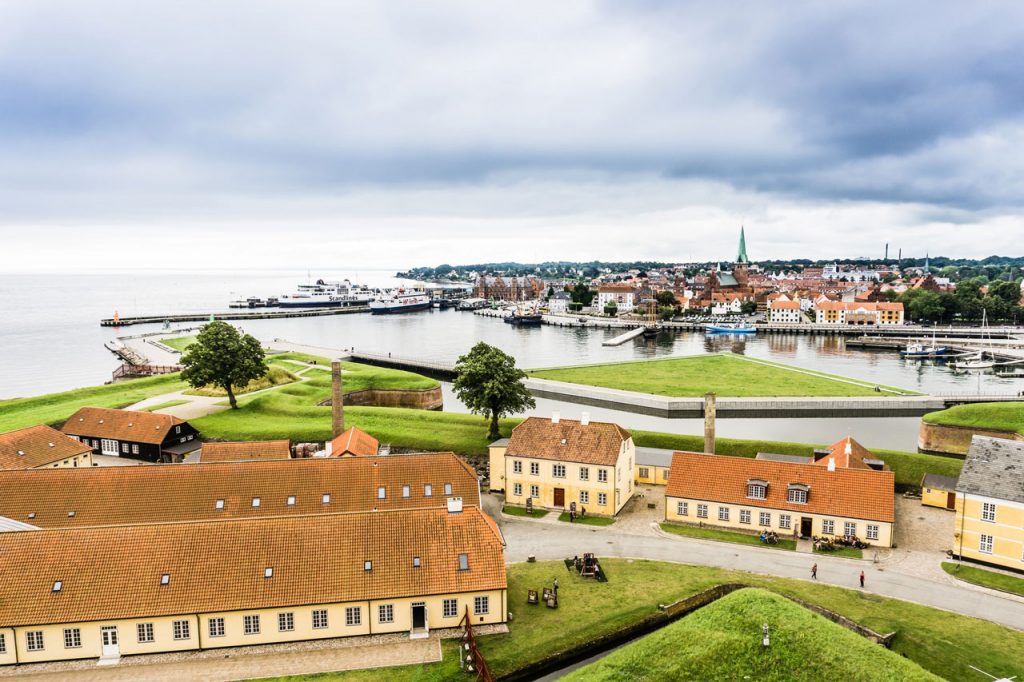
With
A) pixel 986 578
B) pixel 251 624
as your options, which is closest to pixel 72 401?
pixel 251 624

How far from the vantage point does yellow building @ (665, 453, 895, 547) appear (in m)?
39.2

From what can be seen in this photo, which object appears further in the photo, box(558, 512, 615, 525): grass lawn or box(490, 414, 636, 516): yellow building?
box(490, 414, 636, 516): yellow building

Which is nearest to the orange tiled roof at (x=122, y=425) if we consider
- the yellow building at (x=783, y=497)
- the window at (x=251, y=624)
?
the window at (x=251, y=624)

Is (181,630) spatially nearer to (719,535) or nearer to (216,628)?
(216,628)

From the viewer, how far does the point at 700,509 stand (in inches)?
1687

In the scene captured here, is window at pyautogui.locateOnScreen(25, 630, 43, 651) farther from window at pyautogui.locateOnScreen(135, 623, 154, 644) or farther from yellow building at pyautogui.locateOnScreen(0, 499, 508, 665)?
window at pyautogui.locateOnScreen(135, 623, 154, 644)

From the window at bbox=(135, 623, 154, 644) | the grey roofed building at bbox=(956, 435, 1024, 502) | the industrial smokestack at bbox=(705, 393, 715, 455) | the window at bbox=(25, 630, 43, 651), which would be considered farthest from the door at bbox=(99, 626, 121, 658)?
the grey roofed building at bbox=(956, 435, 1024, 502)

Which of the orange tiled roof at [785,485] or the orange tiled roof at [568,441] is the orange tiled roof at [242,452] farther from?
the orange tiled roof at [785,485]

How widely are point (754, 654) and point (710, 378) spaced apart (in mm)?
75906

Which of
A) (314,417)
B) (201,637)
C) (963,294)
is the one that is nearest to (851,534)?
(201,637)

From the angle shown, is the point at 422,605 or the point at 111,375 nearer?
the point at 422,605

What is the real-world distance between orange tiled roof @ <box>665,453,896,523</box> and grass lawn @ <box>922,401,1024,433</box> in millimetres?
33086

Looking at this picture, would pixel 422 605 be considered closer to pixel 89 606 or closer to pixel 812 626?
pixel 89 606

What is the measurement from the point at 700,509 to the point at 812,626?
1515cm
